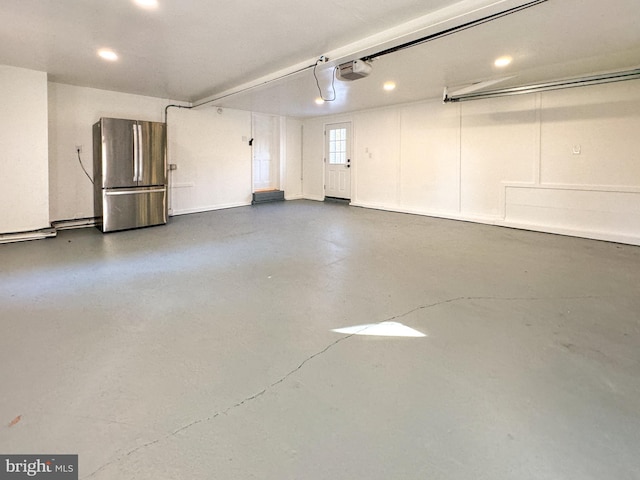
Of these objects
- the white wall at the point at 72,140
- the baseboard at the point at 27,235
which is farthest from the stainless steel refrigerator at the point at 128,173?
the baseboard at the point at 27,235

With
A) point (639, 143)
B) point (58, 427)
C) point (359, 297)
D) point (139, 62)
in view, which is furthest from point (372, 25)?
point (639, 143)

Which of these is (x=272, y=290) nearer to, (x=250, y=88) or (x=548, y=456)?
(x=548, y=456)

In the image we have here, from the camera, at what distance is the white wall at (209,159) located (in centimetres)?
748

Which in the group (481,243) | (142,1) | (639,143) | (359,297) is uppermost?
(142,1)

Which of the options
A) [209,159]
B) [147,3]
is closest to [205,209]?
[209,159]

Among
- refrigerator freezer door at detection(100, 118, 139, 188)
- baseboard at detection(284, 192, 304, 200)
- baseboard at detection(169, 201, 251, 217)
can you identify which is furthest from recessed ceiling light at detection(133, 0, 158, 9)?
baseboard at detection(284, 192, 304, 200)

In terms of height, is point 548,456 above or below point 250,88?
below

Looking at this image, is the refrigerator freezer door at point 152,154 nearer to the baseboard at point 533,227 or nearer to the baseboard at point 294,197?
the baseboard at point 294,197

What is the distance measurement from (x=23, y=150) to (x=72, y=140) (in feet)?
3.47

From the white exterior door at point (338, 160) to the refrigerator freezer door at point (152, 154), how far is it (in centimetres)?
458

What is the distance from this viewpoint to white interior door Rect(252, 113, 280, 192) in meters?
9.06

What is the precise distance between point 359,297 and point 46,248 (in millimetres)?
4265

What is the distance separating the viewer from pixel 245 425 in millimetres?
1494

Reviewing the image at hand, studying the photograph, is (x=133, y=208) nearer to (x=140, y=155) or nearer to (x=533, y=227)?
(x=140, y=155)
